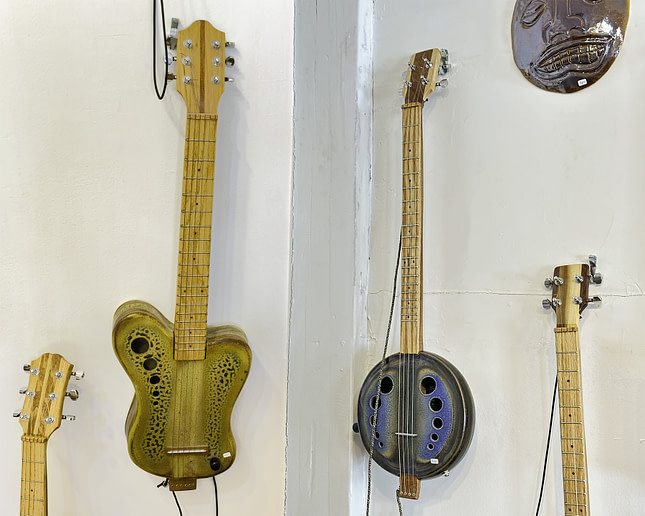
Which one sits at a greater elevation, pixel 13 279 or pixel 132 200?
pixel 132 200

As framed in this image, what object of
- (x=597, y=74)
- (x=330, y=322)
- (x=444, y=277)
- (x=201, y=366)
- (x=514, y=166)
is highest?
(x=597, y=74)

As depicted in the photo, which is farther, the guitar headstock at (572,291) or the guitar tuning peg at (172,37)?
the guitar tuning peg at (172,37)

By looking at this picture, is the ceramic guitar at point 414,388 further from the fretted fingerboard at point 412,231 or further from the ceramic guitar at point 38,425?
the ceramic guitar at point 38,425

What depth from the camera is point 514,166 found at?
1597 millimetres

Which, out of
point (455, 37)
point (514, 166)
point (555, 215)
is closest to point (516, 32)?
point (455, 37)

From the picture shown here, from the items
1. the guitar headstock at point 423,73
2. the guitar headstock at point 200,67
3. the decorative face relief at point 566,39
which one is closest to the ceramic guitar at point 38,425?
the guitar headstock at point 200,67

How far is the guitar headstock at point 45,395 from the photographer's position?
1472mm

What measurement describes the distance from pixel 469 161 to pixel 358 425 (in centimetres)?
71

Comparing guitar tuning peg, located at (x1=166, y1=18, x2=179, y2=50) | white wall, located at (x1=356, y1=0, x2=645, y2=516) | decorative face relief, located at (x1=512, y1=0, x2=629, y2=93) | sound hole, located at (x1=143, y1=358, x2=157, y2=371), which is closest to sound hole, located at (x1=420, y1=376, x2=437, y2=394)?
white wall, located at (x1=356, y1=0, x2=645, y2=516)

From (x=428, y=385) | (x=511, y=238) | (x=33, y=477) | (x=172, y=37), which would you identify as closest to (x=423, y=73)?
(x=511, y=238)

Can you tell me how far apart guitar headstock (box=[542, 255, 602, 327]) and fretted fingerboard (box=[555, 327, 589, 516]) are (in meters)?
0.03

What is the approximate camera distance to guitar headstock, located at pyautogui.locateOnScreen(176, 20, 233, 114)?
Answer: 1.57 m

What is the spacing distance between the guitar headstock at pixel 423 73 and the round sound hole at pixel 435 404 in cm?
72

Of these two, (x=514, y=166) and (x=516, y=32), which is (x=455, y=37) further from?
(x=514, y=166)
